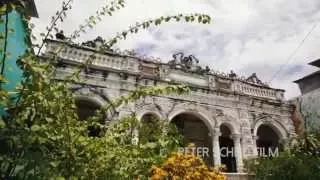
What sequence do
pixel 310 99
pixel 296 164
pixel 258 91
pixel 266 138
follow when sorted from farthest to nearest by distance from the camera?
pixel 266 138 → pixel 310 99 → pixel 258 91 → pixel 296 164

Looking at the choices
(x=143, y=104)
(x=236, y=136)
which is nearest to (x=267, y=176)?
(x=236, y=136)

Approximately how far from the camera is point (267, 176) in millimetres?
11836

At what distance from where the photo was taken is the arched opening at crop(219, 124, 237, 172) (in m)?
14.9

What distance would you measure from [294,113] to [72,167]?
14.6 meters

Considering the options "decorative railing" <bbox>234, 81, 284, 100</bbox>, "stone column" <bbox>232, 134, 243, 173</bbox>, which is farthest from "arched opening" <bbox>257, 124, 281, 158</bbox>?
"stone column" <bbox>232, 134, 243, 173</bbox>

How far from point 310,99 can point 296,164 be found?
5.97 m

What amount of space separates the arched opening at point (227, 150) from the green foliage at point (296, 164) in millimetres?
2248

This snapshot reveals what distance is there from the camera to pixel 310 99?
637 inches

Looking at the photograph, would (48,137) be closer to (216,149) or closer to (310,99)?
(216,149)

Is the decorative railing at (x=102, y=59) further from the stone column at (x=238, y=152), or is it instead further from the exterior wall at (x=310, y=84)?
the exterior wall at (x=310, y=84)

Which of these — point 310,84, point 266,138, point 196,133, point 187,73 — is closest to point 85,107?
point 187,73

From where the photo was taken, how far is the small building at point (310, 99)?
51.6 ft

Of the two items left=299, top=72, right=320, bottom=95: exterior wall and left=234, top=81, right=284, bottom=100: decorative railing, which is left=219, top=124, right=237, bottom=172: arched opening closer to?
left=234, top=81, right=284, bottom=100: decorative railing

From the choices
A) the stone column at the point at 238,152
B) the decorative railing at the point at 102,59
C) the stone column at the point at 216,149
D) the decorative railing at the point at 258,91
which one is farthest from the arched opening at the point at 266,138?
Answer: the decorative railing at the point at 102,59
